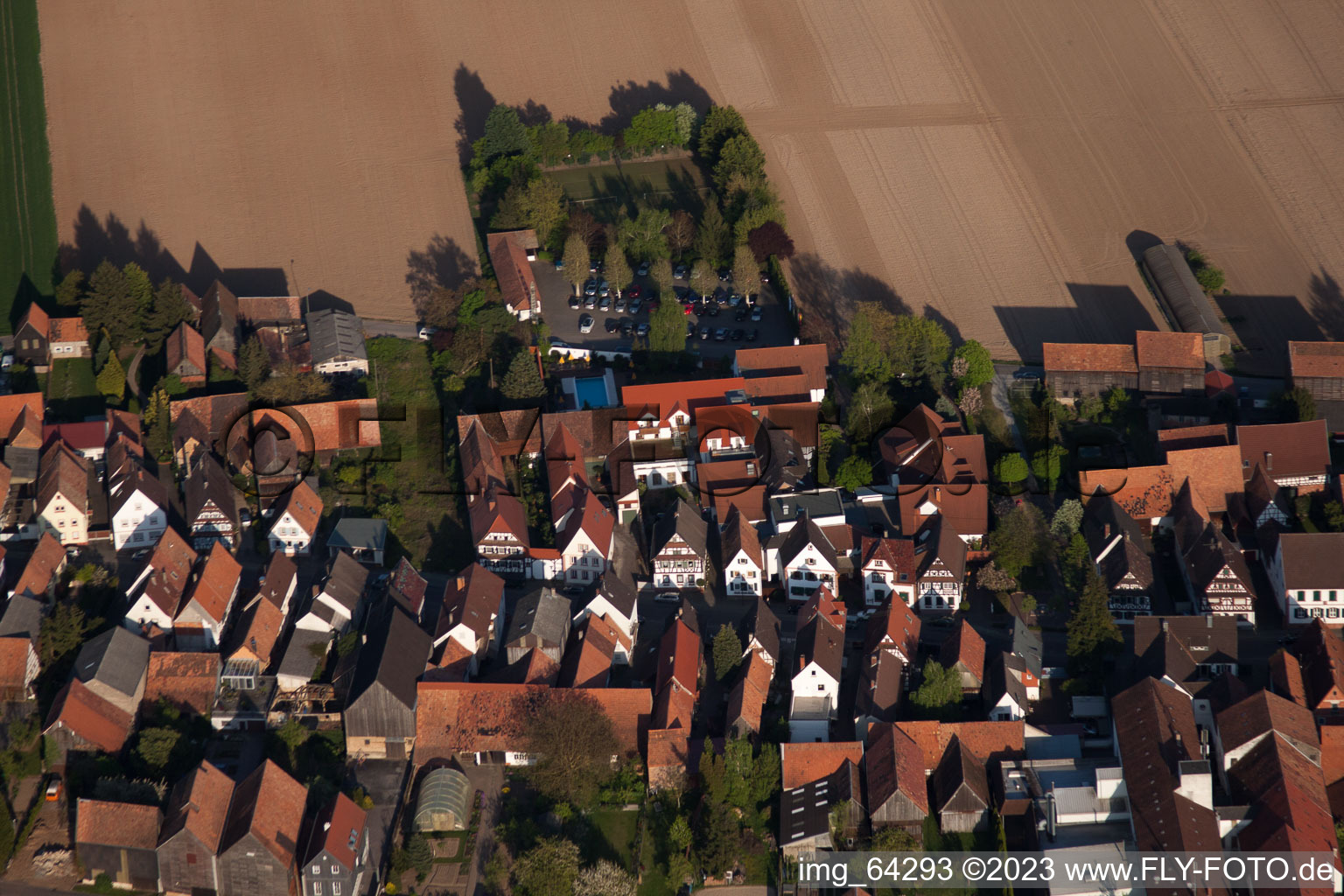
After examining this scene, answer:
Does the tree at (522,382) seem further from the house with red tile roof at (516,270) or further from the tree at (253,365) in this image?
the tree at (253,365)

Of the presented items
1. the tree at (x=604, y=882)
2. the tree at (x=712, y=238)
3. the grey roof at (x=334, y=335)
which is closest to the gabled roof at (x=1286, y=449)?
the tree at (x=712, y=238)

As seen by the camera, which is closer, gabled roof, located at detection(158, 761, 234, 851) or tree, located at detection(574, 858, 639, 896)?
tree, located at detection(574, 858, 639, 896)

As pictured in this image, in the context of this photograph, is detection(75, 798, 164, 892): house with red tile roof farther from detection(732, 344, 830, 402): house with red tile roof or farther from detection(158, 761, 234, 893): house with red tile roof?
detection(732, 344, 830, 402): house with red tile roof

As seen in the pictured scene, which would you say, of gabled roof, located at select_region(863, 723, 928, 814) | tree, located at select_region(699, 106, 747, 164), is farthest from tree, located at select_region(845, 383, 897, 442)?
tree, located at select_region(699, 106, 747, 164)

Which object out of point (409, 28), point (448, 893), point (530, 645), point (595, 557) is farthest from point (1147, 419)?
point (409, 28)

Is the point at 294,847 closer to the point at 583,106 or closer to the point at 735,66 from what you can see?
the point at 583,106

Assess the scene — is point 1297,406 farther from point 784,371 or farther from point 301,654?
point 301,654
